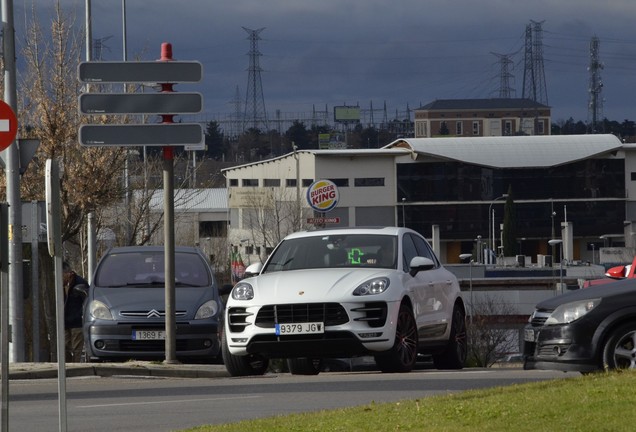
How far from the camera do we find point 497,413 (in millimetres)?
9734

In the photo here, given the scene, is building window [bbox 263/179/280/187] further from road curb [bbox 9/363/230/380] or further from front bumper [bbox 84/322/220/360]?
road curb [bbox 9/363/230/380]

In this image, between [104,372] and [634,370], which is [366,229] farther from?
[634,370]

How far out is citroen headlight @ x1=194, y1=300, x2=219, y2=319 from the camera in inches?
760

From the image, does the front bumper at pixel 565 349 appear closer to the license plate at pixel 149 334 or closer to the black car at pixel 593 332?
the black car at pixel 593 332

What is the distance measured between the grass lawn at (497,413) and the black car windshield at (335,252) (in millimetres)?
5092

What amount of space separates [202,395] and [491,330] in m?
58.0

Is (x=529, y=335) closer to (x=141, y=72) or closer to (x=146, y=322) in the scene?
(x=146, y=322)

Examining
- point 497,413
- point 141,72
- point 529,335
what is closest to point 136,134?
point 141,72

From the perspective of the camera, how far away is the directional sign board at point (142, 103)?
18.3 metres

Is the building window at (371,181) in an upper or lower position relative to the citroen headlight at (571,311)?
upper

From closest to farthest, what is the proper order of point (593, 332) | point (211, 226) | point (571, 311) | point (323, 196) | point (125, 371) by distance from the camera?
point (593, 332), point (571, 311), point (125, 371), point (323, 196), point (211, 226)

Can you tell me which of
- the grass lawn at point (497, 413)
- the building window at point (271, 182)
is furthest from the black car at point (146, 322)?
the building window at point (271, 182)

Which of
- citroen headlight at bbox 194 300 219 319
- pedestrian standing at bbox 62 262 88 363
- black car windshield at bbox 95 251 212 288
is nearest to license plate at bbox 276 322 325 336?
citroen headlight at bbox 194 300 219 319

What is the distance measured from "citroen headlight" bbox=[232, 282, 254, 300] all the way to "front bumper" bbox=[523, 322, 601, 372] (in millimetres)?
3403
